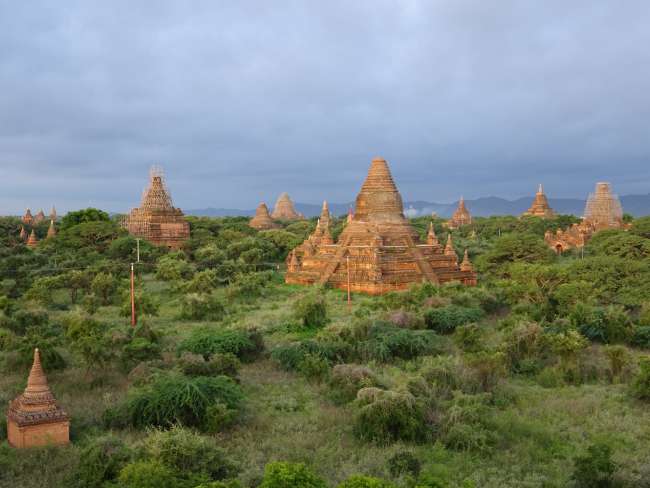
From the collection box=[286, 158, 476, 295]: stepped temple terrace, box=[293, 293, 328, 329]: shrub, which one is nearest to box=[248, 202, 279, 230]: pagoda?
box=[286, 158, 476, 295]: stepped temple terrace

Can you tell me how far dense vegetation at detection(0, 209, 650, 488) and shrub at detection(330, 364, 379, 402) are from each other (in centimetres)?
5

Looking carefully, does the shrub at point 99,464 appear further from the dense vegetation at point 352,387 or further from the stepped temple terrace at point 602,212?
the stepped temple terrace at point 602,212

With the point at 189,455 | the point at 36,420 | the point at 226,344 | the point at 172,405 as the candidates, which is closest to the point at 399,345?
the point at 226,344

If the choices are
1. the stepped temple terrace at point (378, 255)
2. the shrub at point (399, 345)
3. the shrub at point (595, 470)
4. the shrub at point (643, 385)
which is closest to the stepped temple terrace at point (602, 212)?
the stepped temple terrace at point (378, 255)

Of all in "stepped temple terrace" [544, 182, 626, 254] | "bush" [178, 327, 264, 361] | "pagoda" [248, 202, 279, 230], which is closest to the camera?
"bush" [178, 327, 264, 361]

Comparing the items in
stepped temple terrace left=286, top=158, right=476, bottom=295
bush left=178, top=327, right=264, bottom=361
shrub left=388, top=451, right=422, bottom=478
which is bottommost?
shrub left=388, top=451, right=422, bottom=478

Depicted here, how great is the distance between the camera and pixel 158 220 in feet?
161

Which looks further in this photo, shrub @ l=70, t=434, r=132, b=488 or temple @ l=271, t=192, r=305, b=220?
temple @ l=271, t=192, r=305, b=220

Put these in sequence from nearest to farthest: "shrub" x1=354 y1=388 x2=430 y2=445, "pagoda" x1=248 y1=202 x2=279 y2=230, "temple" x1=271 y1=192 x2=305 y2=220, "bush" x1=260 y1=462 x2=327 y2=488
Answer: "bush" x1=260 y1=462 x2=327 y2=488 < "shrub" x1=354 y1=388 x2=430 y2=445 < "pagoda" x1=248 y1=202 x2=279 y2=230 < "temple" x1=271 y1=192 x2=305 y2=220

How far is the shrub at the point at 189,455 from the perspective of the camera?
9820 mm

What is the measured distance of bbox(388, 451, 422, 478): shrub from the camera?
33.3ft

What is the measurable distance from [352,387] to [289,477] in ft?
19.7

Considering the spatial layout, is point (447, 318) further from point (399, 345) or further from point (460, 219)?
point (460, 219)

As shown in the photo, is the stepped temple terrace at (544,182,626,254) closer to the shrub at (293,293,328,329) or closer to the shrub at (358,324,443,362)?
the shrub at (293,293,328,329)
